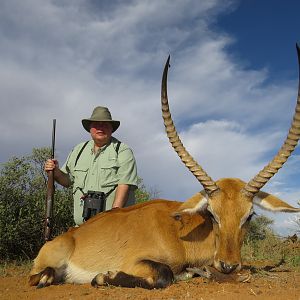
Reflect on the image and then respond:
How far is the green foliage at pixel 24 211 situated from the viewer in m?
10.8

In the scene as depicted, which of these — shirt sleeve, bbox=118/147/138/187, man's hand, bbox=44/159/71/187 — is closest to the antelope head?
shirt sleeve, bbox=118/147/138/187

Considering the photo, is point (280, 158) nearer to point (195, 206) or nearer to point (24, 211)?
point (195, 206)

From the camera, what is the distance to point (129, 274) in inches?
231

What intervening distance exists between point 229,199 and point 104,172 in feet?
11.0

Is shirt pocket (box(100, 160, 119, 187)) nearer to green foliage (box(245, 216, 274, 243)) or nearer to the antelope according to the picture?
the antelope

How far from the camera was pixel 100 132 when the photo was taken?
8719 millimetres

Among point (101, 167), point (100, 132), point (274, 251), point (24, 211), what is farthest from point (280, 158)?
point (24, 211)

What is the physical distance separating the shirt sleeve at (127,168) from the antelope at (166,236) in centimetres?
154

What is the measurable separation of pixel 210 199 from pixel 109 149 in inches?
128

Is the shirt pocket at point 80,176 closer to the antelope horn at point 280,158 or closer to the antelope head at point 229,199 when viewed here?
the antelope head at point 229,199

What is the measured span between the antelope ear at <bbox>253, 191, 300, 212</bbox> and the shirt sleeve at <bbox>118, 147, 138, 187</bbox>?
2921 millimetres

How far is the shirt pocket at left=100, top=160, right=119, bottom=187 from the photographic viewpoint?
852 centimetres

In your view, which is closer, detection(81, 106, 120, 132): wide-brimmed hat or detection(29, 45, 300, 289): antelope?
detection(29, 45, 300, 289): antelope

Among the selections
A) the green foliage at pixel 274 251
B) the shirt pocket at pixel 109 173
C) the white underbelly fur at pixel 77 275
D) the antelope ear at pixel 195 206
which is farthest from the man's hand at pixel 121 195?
the green foliage at pixel 274 251
